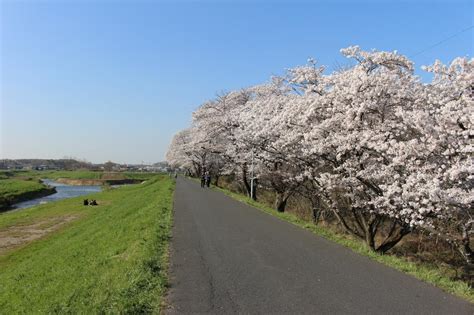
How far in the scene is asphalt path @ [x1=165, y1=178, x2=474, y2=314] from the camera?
6.40m

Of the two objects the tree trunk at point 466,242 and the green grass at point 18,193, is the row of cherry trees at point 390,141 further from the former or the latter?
the green grass at point 18,193

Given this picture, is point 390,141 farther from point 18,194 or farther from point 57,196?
point 57,196

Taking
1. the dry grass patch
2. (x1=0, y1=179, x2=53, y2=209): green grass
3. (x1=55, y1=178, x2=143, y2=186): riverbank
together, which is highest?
(x1=55, y1=178, x2=143, y2=186): riverbank

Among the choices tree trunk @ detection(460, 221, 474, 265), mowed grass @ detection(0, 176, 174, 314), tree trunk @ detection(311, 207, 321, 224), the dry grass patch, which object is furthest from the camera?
the dry grass patch

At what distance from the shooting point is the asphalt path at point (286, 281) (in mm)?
6398

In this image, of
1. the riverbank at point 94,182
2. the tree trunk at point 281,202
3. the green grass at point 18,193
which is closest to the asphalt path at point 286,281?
the tree trunk at point 281,202

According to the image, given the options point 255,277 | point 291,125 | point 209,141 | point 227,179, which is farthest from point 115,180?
point 255,277

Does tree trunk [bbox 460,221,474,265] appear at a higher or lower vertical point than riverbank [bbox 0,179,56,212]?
higher

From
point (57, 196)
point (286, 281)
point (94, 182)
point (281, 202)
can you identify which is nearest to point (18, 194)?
point (57, 196)

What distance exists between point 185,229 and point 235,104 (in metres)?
24.7

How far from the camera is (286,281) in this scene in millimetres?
7801

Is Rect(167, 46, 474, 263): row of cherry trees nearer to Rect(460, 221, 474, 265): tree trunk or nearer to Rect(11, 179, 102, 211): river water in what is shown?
Rect(460, 221, 474, 265): tree trunk

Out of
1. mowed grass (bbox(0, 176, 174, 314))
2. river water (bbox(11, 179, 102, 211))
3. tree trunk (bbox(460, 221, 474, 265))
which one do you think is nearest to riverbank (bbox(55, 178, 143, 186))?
river water (bbox(11, 179, 102, 211))

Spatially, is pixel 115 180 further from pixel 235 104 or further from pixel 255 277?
pixel 255 277
